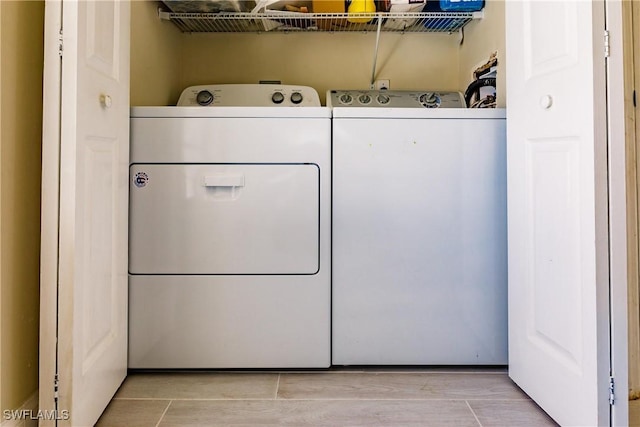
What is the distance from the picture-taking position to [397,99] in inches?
73.2

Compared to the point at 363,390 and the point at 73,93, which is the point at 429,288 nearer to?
the point at 363,390

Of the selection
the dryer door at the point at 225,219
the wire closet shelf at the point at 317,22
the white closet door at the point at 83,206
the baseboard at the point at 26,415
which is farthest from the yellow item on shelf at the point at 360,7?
the baseboard at the point at 26,415

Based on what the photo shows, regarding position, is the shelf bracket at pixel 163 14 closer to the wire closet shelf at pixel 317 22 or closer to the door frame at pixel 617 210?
the wire closet shelf at pixel 317 22

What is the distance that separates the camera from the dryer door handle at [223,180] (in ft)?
4.25

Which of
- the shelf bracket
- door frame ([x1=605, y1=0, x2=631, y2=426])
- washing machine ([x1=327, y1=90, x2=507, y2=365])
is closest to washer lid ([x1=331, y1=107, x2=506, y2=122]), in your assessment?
washing machine ([x1=327, y1=90, x2=507, y2=365])

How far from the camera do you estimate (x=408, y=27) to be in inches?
80.0

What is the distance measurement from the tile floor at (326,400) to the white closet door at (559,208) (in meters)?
0.11

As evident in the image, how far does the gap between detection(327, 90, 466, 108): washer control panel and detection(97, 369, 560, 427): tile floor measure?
1103 millimetres

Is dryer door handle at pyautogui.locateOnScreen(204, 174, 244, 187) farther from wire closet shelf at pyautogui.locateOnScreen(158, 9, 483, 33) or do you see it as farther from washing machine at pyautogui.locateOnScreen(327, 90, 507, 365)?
wire closet shelf at pyautogui.locateOnScreen(158, 9, 483, 33)

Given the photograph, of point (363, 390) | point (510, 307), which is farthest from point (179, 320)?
point (510, 307)

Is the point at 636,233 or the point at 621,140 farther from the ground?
the point at 621,140

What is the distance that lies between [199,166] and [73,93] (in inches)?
16.9

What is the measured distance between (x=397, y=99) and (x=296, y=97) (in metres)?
0.45

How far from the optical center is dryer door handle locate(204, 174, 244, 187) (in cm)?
130
